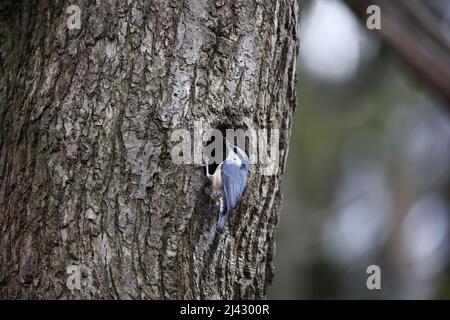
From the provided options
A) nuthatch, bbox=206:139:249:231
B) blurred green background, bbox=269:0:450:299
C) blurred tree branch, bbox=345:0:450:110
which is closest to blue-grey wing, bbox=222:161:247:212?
nuthatch, bbox=206:139:249:231

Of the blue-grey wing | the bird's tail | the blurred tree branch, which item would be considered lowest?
the bird's tail

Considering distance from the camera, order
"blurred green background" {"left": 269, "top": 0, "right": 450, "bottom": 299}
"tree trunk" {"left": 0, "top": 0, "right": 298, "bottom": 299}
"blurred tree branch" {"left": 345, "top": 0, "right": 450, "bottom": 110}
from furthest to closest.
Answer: "blurred green background" {"left": 269, "top": 0, "right": 450, "bottom": 299}, "blurred tree branch" {"left": 345, "top": 0, "right": 450, "bottom": 110}, "tree trunk" {"left": 0, "top": 0, "right": 298, "bottom": 299}

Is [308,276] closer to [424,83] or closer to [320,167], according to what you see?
[320,167]

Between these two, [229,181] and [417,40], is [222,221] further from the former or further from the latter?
[417,40]

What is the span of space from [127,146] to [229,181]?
360 mm

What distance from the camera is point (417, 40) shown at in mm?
3949

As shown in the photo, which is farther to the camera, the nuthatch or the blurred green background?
the blurred green background

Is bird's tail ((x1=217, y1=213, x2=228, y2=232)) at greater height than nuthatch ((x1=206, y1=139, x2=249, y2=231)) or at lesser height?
lesser

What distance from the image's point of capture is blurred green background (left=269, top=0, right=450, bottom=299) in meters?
9.03

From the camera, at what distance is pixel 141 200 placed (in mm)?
2494

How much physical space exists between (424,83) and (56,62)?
2047 millimetres

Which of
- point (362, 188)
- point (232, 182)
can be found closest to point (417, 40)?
point (232, 182)

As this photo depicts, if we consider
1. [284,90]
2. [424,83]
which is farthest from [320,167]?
[284,90]

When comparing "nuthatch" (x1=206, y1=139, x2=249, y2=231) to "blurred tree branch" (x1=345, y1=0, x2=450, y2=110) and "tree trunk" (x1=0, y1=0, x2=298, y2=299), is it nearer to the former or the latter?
"tree trunk" (x1=0, y1=0, x2=298, y2=299)
